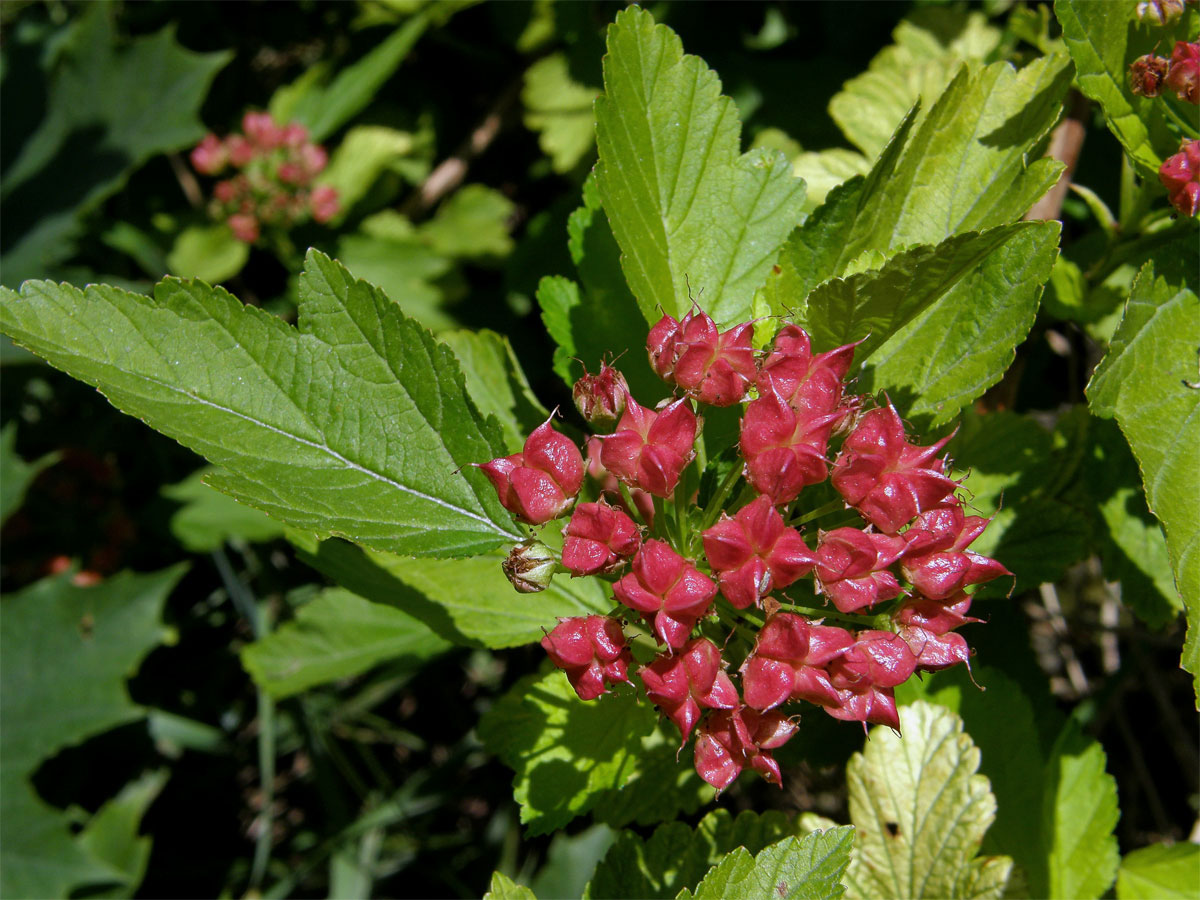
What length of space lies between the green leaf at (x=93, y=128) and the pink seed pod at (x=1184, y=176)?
3.40 metres

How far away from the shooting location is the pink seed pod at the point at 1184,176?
162 centimetres

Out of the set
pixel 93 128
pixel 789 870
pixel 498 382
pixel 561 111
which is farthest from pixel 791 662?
pixel 93 128

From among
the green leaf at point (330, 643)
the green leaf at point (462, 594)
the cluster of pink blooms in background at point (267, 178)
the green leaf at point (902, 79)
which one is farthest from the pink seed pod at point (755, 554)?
the cluster of pink blooms in background at point (267, 178)

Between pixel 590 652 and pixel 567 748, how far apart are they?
0.50m

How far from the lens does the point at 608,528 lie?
1403mm

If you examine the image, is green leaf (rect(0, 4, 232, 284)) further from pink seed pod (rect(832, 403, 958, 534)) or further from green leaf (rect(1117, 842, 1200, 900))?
green leaf (rect(1117, 842, 1200, 900))

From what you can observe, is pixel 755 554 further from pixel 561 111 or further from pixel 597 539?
pixel 561 111

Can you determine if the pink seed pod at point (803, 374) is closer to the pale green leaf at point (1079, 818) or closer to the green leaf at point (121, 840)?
the pale green leaf at point (1079, 818)

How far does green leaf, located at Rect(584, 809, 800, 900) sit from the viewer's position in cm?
189

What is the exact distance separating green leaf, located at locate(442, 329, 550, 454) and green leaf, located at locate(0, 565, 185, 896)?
1.83m

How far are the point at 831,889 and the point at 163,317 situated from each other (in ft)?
4.63

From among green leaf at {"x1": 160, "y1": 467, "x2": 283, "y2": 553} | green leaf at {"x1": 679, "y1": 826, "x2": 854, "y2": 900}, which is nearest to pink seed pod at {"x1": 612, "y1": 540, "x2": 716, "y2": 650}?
green leaf at {"x1": 679, "y1": 826, "x2": 854, "y2": 900}

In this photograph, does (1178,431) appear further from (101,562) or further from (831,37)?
(101,562)

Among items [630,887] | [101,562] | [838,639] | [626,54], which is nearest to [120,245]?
[101,562]
